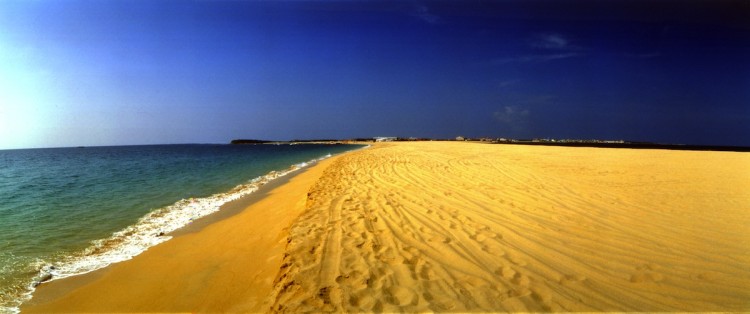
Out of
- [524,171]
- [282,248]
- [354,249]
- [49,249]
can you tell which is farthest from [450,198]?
[49,249]

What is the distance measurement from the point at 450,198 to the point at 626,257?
383 cm

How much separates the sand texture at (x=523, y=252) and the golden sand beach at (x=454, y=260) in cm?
2

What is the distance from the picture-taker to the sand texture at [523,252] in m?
3.02

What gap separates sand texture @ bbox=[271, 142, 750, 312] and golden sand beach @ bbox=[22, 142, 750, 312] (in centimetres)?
2

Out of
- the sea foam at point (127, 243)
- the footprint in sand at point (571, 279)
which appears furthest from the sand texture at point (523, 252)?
the sea foam at point (127, 243)

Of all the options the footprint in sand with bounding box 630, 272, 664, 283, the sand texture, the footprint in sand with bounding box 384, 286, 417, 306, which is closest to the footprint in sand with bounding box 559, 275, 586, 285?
the sand texture

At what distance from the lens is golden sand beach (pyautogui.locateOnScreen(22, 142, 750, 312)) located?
3064mm

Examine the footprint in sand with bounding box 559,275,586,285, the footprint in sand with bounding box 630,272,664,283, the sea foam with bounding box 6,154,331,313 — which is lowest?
the sea foam with bounding box 6,154,331,313

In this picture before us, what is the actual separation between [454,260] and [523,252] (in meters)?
1.00

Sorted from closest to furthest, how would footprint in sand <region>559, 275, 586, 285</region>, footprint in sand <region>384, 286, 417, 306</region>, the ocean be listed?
A: footprint in sand <region>384, 286, 417, 306</region>
footprint in sand <region>559, 275, 586, 285</region>
the ocean

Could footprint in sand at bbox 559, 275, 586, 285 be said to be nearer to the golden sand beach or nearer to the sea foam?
the golden sand beach

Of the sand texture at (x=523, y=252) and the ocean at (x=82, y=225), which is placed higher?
the sand texture at (x=523, y=252)

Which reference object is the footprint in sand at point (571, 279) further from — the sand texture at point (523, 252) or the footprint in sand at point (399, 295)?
the footprint in sand at point (399, 295)

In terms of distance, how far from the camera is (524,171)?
1146 centimetres
